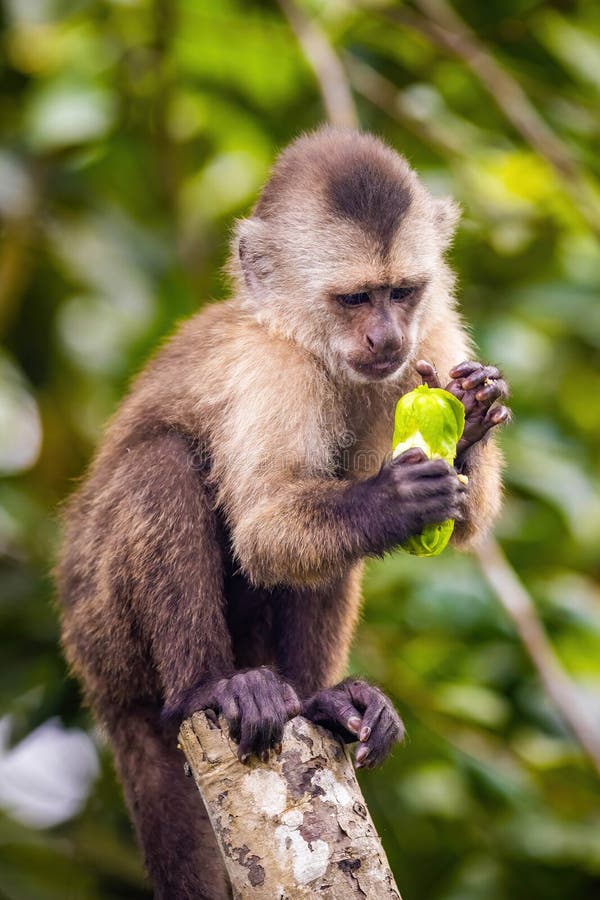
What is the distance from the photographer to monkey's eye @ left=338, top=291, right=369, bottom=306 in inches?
186

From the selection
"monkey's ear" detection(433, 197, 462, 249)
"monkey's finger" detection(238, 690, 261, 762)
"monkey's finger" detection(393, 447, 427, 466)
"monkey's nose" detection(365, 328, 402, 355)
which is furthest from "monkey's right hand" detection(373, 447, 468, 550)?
"monkey's ear" detection(433, 197, 462, 249)

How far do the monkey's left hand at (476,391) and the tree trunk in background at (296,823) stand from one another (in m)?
1.29

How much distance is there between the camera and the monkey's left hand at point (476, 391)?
4.25 metres

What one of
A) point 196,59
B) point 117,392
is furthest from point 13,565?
point 196,59

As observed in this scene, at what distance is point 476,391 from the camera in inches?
169

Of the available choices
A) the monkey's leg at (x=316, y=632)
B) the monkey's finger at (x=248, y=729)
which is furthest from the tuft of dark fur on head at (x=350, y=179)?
the monkey's finger at (x=248, y=729)

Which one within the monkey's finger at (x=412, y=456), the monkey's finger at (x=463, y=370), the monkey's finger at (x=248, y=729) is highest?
the monkey's finger at (x=463, y=370)

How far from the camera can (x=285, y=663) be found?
4879 millimetres

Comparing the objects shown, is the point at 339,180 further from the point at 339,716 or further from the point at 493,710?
the point at 493,710

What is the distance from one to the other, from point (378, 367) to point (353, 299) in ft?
1.08

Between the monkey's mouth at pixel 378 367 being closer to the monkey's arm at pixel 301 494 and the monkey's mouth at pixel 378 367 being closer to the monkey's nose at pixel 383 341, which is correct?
the monkey's nose at pixel 383 341

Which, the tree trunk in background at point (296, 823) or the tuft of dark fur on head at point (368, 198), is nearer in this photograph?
the tree trunk in background at point (296, 823)

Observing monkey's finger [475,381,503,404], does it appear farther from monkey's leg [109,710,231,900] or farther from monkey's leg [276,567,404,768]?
monkey's leg [109,710,231,900]

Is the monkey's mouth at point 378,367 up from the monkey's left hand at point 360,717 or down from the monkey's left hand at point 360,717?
up
